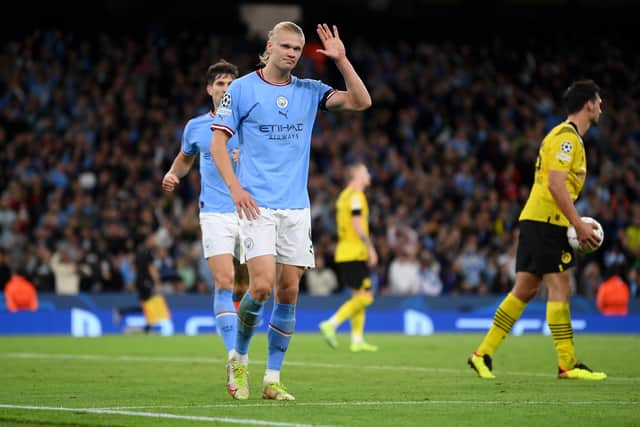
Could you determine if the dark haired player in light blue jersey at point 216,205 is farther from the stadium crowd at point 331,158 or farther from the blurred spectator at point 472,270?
the blurred spectator at point 472,270

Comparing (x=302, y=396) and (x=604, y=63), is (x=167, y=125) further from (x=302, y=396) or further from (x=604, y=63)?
(x=302, y=396)

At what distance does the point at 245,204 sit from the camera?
8.38 metres

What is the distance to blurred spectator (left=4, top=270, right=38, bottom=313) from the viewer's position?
21.8m

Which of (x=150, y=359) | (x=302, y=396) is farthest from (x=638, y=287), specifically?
(x=302, y=396)

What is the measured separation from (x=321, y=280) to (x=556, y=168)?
14.9 meters

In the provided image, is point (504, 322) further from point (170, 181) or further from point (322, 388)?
point (170, 181)

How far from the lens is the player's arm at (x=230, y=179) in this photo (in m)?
8.38

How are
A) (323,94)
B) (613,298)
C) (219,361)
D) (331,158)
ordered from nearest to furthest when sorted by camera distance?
1. (323,94)
2. (219,361)
3. (613,298)
4. (331,158)

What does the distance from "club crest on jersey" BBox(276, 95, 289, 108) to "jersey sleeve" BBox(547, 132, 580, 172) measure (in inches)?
114

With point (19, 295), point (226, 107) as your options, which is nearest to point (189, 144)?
point (226, 107)

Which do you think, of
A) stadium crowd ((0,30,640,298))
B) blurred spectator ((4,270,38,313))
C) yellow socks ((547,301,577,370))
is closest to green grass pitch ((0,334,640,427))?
yellow socks ((547,301,577,370))

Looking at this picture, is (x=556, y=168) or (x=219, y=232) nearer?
(x=556, y=168)

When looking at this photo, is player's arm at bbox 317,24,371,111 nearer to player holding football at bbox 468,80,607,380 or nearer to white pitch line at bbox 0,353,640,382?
player holding football at bbox 468,80,607,380

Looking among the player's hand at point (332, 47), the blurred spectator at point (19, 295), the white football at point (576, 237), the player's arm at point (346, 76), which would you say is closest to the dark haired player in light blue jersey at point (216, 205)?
the player's arm at point (346, 76)
